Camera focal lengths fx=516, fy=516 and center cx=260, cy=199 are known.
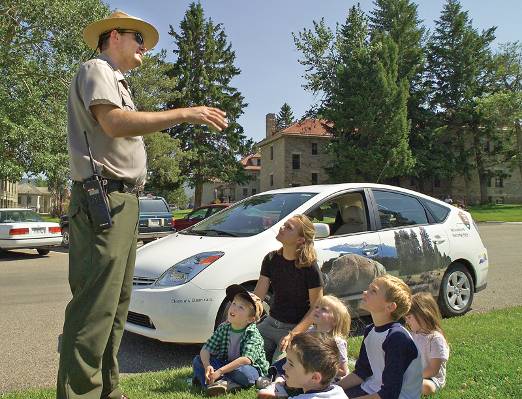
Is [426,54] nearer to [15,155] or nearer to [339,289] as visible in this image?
[15,155]

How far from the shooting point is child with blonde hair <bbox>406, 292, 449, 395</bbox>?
142 inches

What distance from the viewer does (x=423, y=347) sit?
365cm

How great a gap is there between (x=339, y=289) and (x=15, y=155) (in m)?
15.5

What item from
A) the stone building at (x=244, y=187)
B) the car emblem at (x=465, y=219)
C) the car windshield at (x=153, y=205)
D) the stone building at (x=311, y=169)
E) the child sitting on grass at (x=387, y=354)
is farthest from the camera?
the stone building at (x=244, y=187)

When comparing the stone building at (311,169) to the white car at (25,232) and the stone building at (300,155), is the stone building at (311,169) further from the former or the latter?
the white car at (25,232)

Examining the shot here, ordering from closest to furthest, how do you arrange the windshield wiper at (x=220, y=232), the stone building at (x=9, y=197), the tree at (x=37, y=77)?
1. the windshield wiper at (x=220, y=232)
2. the tree at (x=37, y=77)
3. the stone building at (x=9, y=197)

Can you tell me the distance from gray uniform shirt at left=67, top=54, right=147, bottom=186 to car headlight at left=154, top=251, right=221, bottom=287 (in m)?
2.22

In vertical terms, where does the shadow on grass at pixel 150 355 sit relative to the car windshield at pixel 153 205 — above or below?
below

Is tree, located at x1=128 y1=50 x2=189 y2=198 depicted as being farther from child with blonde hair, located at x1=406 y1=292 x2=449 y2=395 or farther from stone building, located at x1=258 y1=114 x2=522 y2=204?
child with blonde hair, located at x1=406 y1=292 x2=449 y2=395

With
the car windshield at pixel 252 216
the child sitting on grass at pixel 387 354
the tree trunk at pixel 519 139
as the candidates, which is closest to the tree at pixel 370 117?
the tree trunk at pixel 519 139

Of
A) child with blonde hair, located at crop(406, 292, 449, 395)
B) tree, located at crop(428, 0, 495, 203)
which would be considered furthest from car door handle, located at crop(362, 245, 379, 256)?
tree, located at crop(428, 0, 495, 203)

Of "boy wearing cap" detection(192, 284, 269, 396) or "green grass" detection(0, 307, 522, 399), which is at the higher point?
"boy wearing cap" detection(192, 284, 269, 396)

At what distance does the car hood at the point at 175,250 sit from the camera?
5.06m

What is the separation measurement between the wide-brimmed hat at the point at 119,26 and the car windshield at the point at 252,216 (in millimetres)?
2886
